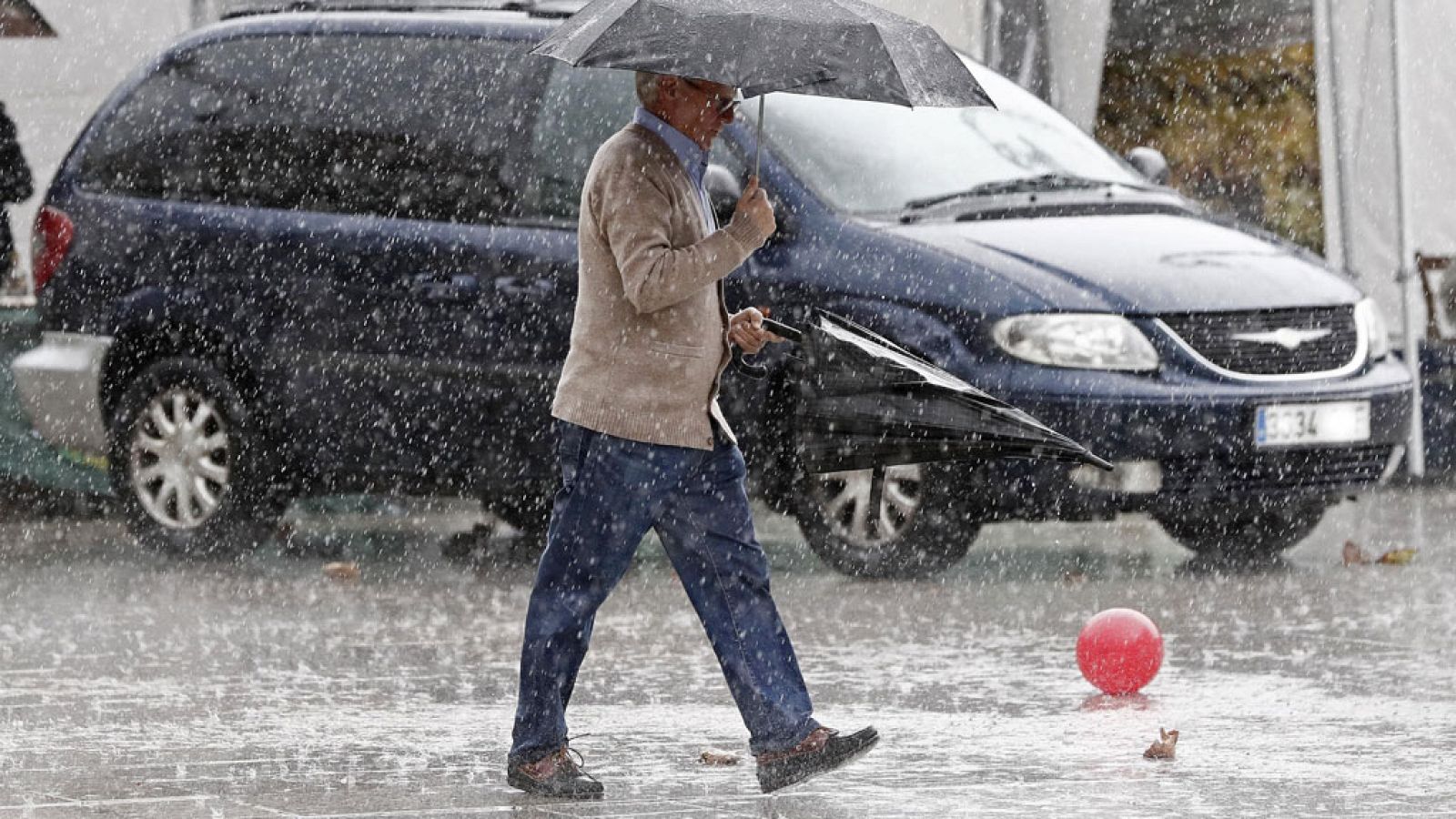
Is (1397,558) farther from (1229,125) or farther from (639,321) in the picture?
(639,321)

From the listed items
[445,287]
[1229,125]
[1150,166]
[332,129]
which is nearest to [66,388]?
[332,129]

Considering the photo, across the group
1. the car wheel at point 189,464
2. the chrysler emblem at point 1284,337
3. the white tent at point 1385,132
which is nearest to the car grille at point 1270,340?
the chrysler emblem at point 1284,337

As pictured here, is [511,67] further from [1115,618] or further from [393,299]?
[1115,618]

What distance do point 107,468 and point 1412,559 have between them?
517cm

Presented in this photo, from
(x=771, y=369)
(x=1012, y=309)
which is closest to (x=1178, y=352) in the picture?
(x=1012, y=309)

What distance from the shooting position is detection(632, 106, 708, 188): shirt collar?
236 inches

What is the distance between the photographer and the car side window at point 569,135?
10.5 m

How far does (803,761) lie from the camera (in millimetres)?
5992

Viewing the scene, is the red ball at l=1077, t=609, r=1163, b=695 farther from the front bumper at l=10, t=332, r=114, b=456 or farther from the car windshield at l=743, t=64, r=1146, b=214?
the front bumper at l=10, t=332, r=114, b=456

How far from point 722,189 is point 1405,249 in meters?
5.21

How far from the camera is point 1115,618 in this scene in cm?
749

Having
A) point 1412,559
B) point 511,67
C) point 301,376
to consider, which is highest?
point 511,67

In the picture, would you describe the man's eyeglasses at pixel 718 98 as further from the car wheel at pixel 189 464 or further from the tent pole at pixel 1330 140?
the tent pole at pixel 1330 140

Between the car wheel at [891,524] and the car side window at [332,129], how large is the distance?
1.63 meters
